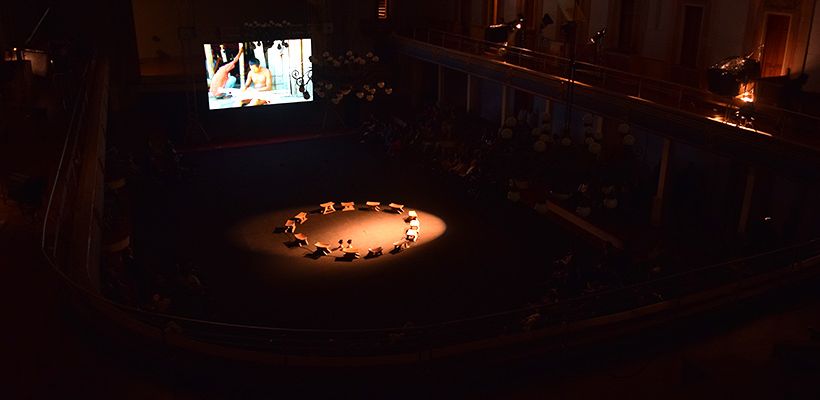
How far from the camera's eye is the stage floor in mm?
13398

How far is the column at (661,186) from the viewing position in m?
15.8

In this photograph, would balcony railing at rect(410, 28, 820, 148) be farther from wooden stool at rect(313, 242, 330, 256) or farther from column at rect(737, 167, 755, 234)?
wooden stool at rect(313, 242, 330, 256)

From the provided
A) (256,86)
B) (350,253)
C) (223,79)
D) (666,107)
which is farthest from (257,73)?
(666,107)

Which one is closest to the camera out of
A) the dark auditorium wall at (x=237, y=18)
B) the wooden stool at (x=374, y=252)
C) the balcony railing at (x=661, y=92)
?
the balcony railing at (x=661, y=92)

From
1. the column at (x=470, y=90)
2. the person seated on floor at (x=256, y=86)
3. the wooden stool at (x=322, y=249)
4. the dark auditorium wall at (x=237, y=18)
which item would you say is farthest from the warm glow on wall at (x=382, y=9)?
the wooden stool at (x=322, y=249)

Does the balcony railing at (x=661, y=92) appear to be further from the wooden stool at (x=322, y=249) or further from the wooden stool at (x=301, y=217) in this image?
the wooden stool at (x=301, y=217)

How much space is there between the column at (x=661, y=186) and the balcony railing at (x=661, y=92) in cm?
124

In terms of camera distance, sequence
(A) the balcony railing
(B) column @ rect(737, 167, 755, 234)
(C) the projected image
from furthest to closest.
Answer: (C) the projected image, (B) column @ rect(737, 167, 755, 234), (A) the balcony railing

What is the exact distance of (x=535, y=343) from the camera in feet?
24.5

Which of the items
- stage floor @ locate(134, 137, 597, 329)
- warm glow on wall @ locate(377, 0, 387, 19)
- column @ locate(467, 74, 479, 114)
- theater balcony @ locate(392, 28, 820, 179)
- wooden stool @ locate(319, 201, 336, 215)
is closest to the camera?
theater balcony @ locate(392, 28, 820, 179)

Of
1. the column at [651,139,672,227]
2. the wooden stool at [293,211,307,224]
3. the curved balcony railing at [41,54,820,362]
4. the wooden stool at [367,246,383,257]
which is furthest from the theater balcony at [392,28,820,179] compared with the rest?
the wooden stool at [293,211,307,224]

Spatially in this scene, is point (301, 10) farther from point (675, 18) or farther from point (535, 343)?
point (535, 343)

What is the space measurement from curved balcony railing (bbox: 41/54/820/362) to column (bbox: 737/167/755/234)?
84.7 inches

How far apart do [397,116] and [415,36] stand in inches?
127
